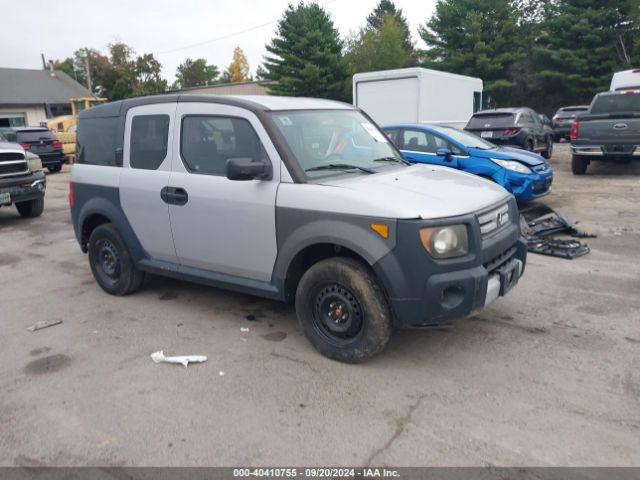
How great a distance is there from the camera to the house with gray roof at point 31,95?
4559cm

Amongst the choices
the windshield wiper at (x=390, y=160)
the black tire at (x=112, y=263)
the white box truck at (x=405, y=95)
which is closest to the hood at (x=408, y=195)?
the windshield wiper at (x=390, y=160)

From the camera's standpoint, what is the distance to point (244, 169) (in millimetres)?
3945

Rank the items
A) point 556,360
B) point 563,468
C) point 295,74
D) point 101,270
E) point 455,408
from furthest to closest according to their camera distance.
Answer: point 295,74
point 101,270
point 556,360
point 455,408
point 563,468

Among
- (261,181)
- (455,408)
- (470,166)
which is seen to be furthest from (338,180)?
(470,166)

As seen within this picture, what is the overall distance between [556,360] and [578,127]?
10185 mm

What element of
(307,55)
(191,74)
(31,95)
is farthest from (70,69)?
(307,55)

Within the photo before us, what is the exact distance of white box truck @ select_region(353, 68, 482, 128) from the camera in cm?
1519

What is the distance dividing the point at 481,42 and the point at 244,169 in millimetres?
35241

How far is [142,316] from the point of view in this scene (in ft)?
16.8

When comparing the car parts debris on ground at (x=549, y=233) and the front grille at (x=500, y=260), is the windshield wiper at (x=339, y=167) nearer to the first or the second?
the front grille at (x=500, y=260)

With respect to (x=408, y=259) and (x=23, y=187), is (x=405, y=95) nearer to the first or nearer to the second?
(x=23, y=187)

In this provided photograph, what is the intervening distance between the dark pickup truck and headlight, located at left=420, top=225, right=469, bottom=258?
10.2 m

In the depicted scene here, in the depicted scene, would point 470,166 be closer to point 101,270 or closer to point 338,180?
point 338,180

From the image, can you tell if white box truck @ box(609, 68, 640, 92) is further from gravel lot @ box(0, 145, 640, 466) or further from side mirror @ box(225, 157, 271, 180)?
side mirror @ box(225, 157, 271, 180)
